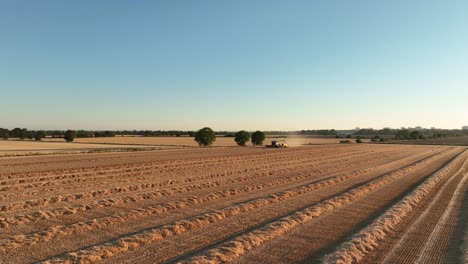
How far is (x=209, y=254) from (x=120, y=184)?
12.8 m

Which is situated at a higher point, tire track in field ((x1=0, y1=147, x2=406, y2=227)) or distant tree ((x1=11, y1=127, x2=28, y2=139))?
distant tree ((x1=11, y1=127, x2=28, y2=139))

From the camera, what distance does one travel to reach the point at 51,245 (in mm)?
9547

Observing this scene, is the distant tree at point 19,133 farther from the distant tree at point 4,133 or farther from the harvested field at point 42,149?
the harvested field at point 42,149

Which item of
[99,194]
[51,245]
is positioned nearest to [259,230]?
[51,245]

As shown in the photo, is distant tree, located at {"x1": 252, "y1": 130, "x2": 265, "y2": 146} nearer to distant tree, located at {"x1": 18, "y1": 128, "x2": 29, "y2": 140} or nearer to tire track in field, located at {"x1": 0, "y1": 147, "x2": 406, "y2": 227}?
tire track in field, located at {"x1": 0, "y1": 147, "x2": 406, "y2": 227}

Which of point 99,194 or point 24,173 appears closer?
point 99,194

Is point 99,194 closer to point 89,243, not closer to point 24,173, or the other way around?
point 89,243

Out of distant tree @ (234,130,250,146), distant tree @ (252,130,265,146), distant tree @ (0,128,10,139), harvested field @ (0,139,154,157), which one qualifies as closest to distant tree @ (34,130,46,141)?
distant tree @ (0,128,10,139)

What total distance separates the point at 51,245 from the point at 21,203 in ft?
20.8

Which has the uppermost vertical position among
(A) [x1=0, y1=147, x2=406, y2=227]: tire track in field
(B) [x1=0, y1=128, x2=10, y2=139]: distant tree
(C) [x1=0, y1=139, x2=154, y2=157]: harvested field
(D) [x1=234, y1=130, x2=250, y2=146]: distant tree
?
(B) [x1=0, y1=128, x2=10, y2=139]: distant tree

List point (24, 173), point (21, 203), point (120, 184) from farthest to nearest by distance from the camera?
point (24, 173) < point (120, 184) < point (21, 203)

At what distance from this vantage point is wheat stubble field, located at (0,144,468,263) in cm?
920

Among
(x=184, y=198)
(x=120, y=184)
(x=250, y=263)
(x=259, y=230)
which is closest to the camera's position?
(x=250, y=263)

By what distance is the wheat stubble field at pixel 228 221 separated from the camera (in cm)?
920
